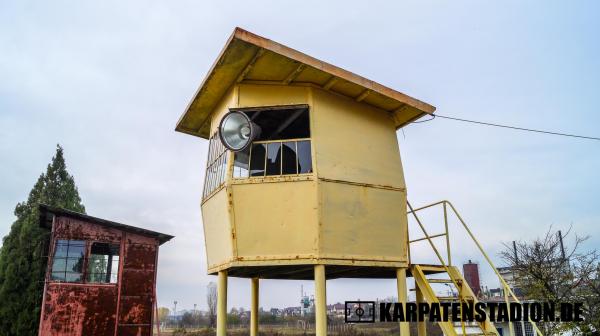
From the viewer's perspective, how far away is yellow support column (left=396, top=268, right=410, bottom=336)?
8.89 meters

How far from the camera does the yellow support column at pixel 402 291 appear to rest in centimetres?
889

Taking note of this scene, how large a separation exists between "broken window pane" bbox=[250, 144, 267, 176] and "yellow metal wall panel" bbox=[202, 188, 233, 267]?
2.41 ft

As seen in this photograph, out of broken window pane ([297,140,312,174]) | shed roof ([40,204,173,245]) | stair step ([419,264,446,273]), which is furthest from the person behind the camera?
shed roof ([40,204,173,245])

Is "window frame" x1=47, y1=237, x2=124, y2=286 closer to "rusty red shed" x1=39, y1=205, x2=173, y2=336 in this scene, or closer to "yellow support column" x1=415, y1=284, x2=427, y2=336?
"rusty red shed" x1=39, y1=205, x2=173, y2=336

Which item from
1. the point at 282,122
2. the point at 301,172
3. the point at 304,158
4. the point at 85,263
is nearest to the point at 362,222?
the point at 301,172

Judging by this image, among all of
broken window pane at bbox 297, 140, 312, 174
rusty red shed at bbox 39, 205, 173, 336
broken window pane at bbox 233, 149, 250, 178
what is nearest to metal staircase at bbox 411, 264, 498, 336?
broken window pane at bbox 297, 140, 312, 174

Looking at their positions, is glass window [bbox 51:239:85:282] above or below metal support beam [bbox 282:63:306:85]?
below

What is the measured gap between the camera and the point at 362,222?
8992 millimetres

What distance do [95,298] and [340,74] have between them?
13750 mm

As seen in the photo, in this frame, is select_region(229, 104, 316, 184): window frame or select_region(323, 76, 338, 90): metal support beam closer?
select_region(229, 104, 316, 184): window frame

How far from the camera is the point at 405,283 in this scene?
364 inches

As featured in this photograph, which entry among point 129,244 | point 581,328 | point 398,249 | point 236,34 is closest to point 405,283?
point 398,249

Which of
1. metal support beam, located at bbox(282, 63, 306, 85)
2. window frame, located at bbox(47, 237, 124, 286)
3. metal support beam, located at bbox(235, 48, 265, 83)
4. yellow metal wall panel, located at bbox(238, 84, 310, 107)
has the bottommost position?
window frame, located at bbox(47, 237, 124, 286)

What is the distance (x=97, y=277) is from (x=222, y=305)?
34.8 ft
